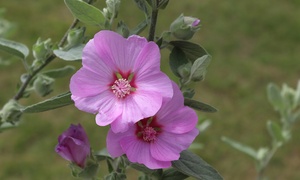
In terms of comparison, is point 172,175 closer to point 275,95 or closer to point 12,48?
point 12,48

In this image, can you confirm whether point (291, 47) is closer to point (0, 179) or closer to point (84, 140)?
point (0, 179)

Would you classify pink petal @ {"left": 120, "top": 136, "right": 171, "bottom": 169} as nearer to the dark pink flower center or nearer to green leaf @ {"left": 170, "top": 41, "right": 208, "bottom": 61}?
the dark pink flower center

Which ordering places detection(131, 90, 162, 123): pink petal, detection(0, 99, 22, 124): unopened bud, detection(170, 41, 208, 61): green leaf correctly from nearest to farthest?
detection(131, 90, 162, 123): pink petal → detection(170, 41, 208, 61): green leaf → detection(0, 99, 22, 124): unopened bud

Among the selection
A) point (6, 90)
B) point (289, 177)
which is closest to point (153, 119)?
point (289, 177)

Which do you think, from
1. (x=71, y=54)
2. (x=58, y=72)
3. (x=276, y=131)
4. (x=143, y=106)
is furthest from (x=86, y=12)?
(x=276, y=131)

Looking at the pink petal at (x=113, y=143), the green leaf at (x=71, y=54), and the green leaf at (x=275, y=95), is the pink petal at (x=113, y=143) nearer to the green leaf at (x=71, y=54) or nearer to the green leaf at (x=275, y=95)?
the green leaf at (x=71, y=54)

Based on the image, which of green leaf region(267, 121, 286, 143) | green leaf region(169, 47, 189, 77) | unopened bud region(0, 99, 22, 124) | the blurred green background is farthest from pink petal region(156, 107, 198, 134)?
the blurred green background
